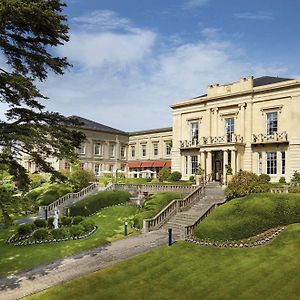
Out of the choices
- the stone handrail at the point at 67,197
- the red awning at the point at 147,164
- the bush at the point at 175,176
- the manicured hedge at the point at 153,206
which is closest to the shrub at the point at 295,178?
the manicured hedge at the point at 153,206

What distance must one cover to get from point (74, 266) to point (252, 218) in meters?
10.7

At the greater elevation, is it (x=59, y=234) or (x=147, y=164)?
(x=147, y=164)

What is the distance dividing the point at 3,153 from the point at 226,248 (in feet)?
42.2

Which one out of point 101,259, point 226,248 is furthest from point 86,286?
point 226,248

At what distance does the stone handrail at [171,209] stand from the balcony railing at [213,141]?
1107cm

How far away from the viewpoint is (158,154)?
68.4m

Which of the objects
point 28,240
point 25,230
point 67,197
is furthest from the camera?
point 67,197

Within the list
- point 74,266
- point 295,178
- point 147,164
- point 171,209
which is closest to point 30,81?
point 74,266

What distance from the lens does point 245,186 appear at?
93.1ft

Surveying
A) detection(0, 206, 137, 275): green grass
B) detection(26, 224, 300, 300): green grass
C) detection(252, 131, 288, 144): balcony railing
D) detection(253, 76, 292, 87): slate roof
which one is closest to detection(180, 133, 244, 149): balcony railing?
detection(252, 131, 288, 144): balcony railing

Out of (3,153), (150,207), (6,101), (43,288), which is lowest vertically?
(43,288)

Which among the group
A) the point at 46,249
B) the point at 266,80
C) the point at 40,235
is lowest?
the point at 46,249

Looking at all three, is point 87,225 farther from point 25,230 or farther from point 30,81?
point 30,81

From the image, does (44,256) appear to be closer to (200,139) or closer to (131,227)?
(131,227)
